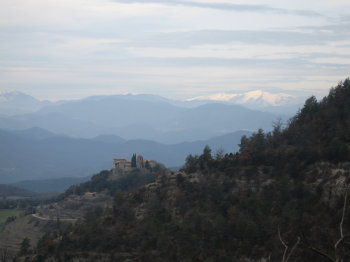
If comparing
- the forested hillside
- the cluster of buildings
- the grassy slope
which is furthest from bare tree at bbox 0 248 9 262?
the cluster of buildings

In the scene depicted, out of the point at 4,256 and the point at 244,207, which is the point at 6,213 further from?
the point at 244,207

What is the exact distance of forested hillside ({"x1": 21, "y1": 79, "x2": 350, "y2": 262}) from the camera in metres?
36.5

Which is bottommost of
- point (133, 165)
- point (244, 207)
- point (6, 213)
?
point (6, 213)

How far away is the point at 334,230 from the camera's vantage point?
33562mm

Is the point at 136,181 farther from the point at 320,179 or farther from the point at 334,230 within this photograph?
the point at 334,230

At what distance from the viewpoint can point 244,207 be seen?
41.9 meters

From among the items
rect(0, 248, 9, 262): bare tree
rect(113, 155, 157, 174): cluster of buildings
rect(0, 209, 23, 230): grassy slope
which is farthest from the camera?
rect(113, 155, 157, 174): cluster of buildings

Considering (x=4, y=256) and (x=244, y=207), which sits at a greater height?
(x=244, y=207)

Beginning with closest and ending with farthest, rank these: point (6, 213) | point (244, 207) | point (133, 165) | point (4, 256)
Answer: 1. point (4, 256)
2. point (244, 207)
3. point (133, 165)
4. point (6, 213)

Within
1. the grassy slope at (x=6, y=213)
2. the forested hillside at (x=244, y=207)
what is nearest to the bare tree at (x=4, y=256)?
the forested hillside at (x=244, y=207)

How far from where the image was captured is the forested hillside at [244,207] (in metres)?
36.5

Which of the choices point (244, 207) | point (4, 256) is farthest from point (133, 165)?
point (4, 256)

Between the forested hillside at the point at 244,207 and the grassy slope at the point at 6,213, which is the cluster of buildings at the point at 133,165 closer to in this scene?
the grassy slope at the point at 6,213

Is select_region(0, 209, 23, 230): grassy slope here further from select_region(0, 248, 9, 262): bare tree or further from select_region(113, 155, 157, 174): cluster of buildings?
select_region(0, 248, 9, 262): bare tree
